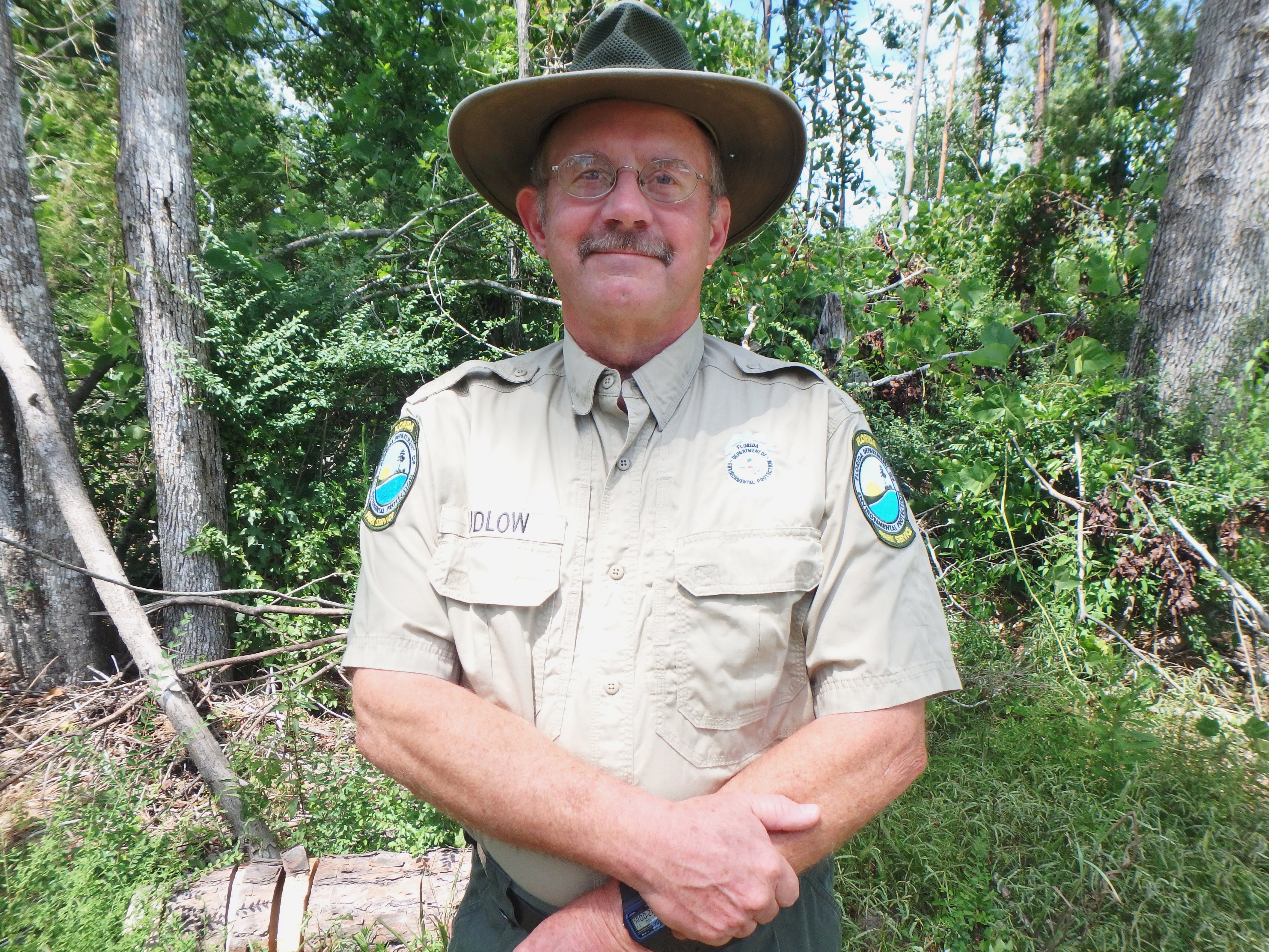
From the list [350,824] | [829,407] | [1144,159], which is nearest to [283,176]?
[350,824]

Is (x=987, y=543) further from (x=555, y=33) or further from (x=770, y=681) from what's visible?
(x=555, y=33)

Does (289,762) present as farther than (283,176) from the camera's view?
No

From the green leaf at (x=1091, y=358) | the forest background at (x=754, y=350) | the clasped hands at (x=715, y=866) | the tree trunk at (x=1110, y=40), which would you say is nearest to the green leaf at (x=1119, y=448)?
the forest background at (x=754, y=350)

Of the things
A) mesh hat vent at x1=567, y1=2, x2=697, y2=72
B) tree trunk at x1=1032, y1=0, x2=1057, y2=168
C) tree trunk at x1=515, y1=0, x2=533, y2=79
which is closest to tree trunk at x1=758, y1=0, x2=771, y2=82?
tree trunk at x1=515, y1=0, x2=533, y2=79

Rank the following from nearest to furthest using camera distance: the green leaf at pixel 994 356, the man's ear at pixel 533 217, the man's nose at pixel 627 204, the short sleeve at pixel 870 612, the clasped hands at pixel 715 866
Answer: the clasped hands at pixel 715 866
the short sleeve at pixel 870 612
the man's nose at pixel 627 204
the man's ear at pixel 533 217
the green leaf at pixel 994 356

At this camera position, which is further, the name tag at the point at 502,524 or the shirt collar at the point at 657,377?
the shirt collar at the point at 657,377

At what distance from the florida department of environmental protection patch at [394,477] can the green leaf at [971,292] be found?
339 cm

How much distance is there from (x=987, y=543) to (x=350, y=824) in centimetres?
338

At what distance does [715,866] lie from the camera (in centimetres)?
113

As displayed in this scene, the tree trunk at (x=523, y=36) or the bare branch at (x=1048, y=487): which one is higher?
the tree trunk at (x=523, y=36)

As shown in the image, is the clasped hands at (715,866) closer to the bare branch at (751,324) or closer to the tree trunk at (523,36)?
the bare branch at (751,324)

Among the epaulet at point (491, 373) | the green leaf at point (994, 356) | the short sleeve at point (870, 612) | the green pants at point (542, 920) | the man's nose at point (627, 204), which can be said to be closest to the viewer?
the short sleeve at point (870, 612)

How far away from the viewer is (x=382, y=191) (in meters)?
4.87

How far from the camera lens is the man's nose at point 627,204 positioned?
1.50 meters
